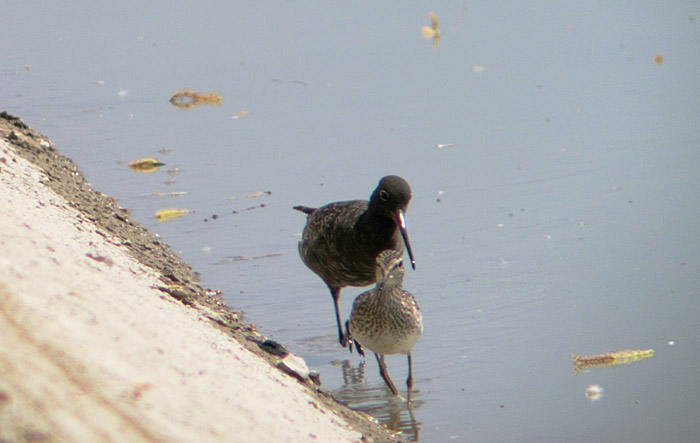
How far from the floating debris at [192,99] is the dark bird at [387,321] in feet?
20.8

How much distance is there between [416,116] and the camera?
36.0 feet

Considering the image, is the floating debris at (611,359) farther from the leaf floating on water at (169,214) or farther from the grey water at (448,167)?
the leaf floating on water at (169,214)

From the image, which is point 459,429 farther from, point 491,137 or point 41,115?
point 41,115

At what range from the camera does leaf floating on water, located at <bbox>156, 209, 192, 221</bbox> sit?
332 inches

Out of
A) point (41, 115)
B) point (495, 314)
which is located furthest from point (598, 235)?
point (41, 115)

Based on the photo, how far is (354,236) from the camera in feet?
22.5

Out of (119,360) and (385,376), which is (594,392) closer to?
(385,376)

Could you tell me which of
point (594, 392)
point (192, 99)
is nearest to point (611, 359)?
point (594, 392)

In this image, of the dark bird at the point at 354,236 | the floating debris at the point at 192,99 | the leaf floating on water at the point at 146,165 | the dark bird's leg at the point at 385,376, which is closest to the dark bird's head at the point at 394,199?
the dark bird at the point at 354,236

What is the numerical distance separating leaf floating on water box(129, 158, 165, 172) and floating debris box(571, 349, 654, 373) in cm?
516

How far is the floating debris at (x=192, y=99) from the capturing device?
11.9 metres

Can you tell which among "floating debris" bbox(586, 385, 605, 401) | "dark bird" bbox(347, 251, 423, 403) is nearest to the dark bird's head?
"dark bird" bbox(347, 251, 423, 403)

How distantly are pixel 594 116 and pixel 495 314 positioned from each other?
4.69 meters

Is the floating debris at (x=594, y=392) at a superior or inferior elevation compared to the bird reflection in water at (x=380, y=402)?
superior
